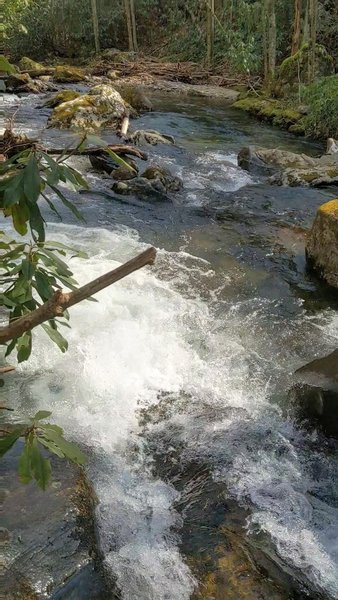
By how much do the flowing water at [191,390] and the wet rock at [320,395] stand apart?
0.12 metres

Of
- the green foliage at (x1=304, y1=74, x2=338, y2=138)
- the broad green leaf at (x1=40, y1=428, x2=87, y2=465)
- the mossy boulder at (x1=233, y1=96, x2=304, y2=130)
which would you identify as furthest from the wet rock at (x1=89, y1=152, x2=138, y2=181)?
the broad green leaf at (x1=40, y1=428, x2=87, y2=465)

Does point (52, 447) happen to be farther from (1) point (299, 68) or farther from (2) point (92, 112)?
(1) point (299, 68)

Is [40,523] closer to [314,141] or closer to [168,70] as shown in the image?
→ [314,141]

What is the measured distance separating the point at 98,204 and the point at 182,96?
12787 millimetres

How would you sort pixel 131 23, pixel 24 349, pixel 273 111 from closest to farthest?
1. pixel 24 349
2. pixel 273 111
3. pixel 131 23

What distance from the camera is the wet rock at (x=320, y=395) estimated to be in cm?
381

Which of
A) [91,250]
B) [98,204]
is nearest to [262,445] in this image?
[91,250]

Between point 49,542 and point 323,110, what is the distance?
12.7 m

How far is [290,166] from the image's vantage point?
10.1 meters

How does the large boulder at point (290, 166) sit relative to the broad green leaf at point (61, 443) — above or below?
below

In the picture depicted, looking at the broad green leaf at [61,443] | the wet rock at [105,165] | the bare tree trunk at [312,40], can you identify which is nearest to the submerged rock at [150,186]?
the wet rock at [105,165]

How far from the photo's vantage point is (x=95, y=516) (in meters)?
2.80

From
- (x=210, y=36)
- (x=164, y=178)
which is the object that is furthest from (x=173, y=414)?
(x=210, y=36)

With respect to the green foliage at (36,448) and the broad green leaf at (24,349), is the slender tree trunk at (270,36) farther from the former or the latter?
the green foliage at (36,448)
